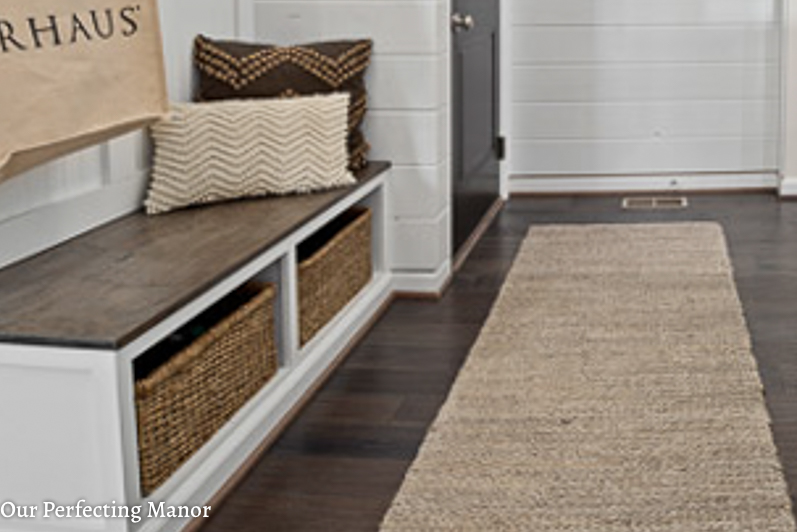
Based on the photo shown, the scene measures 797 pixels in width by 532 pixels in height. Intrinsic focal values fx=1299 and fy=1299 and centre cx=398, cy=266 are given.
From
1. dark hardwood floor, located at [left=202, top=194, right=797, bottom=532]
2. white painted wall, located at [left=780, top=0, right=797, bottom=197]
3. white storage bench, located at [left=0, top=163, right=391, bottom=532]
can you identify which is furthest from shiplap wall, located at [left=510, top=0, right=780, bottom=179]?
white storage bench, located at [left=0, top=163, right=391, bottom=532]

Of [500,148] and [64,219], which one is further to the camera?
[500,148]

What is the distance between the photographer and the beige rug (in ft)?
7.57

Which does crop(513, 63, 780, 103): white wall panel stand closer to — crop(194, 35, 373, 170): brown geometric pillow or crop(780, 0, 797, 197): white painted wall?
crop(780, 0, 797, 197): white painted wall

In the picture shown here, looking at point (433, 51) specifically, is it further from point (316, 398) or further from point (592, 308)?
point (316, 398)

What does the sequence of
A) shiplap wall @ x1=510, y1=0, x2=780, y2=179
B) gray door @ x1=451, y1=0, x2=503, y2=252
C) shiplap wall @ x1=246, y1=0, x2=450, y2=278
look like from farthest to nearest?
shiplap wall @ x1=510, y1=0, x2=780, y2=179 → gray door @ x1=451, y1=0, x2=503, y2=252 → shiplap wall @ x1=246, y1=0, x2=450, y2=278

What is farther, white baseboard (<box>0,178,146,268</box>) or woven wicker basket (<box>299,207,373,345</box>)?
woven wicker basket (<box>299,207,373,345</box>)

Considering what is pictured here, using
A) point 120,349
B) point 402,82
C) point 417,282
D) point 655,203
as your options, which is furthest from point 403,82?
point 120,349

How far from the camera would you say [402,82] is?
3846mm

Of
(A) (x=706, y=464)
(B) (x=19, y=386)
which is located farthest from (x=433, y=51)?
(B) (x=19, y=386)

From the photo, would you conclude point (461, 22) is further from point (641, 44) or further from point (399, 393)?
point (399, 393)

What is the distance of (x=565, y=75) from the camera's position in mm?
5617

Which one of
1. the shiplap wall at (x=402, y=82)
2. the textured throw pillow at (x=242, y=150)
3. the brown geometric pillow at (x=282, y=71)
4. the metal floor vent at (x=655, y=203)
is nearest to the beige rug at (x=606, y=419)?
the shiplap wall at (x=402, y=82)

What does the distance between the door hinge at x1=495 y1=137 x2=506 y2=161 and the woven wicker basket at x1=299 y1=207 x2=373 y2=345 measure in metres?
1.78

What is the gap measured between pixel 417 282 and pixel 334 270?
706 mm
